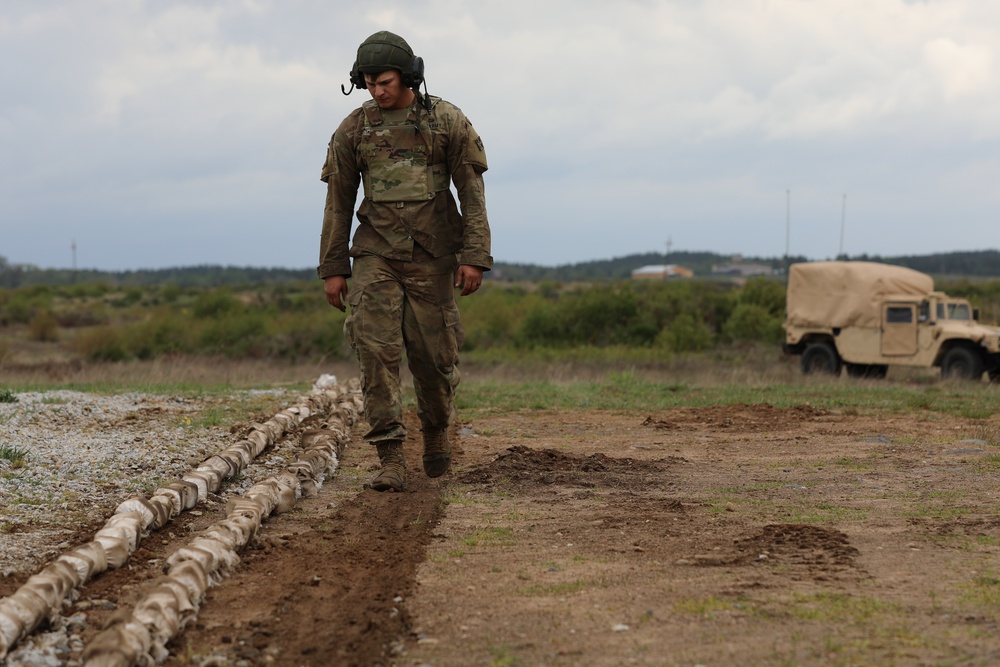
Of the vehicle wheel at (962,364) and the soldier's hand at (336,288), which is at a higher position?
the soldier's hand at (336,288)

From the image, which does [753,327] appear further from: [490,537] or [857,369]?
[490,537]

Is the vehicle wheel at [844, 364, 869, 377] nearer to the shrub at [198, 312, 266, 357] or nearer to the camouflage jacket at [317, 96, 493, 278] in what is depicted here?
the camouflage jacket at [317, 96, 493, 278]

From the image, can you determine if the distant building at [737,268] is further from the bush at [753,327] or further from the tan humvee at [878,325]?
the tan humvee at [878,325]

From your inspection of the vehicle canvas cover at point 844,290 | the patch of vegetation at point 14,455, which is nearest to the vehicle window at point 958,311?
the vehicle canvas cover at point 844,290

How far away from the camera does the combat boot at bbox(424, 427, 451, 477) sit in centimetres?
667

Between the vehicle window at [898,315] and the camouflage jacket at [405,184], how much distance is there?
16.5m

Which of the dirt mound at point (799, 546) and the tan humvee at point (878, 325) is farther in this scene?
the tan humvee at point (878, 325)

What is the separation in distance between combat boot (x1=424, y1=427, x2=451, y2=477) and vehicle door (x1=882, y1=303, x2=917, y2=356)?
638 inches

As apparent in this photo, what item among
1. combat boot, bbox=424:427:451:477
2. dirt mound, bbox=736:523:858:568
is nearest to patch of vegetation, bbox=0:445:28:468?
combat boot, bbox=424:427:451:477

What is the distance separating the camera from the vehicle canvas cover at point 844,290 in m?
21.6

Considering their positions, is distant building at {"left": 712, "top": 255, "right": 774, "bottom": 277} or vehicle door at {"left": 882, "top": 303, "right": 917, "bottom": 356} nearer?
vehicle door at {"left": 882, "top": 303, "right": 917, "bottom": 356}

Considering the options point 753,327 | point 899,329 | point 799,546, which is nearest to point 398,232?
point 799,546

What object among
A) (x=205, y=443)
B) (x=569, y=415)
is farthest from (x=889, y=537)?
(x=569, y=415)

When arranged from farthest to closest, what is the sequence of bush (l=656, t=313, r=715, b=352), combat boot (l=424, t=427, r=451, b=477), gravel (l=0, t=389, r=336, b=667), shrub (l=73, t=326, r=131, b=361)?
shrub (l=73, t=326, r=131, b=361) → bush (l=656, t=313, r=715, b=352) → combat boot (l=424, t=427, r=451, b=477) → gravel (l=0, t=389, r=336, b=667)
